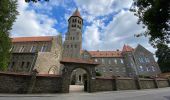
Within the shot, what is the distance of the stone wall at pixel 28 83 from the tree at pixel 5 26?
10083 mm

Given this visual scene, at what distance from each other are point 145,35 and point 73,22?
50.4 m

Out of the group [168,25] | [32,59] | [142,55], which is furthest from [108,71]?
[168,25]

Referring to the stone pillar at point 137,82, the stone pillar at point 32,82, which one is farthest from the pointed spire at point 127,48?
the stone pillar at point 32,82

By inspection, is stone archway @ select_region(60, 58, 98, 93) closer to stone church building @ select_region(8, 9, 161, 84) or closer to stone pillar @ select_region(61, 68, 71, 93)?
stone pillar @ select_region(61, 68, 71, 93)

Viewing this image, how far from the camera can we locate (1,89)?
1783cm

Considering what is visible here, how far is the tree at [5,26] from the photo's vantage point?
2630 cm

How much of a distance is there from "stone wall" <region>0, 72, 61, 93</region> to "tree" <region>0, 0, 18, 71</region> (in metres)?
10.1

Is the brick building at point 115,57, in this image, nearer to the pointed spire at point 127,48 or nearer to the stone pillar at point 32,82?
the pointed spire at point 127,48

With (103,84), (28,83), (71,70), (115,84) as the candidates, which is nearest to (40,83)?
(28,83)

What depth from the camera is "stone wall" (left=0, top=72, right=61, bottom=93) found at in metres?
18.2

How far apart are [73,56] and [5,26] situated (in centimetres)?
3114

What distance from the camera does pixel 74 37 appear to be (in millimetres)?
60062

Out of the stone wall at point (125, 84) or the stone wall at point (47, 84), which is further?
the stone wall at point (125, 84)

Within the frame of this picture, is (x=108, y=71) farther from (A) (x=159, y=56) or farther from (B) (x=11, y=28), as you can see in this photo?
(B) (x=11, y=28)
